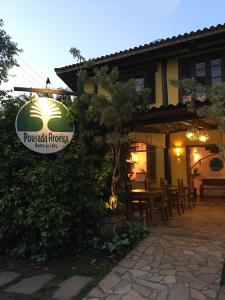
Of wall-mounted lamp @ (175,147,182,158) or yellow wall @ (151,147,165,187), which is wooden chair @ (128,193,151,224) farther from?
wall-mounted lamp @ (175,147,182,158)

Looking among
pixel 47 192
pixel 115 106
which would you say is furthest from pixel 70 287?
pixel 115 106

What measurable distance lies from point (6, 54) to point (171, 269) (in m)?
14.3

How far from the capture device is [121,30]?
1206 centimetres

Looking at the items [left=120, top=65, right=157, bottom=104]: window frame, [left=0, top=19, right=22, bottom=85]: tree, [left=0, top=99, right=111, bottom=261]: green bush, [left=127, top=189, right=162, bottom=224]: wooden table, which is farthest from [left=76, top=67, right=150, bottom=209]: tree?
[left=0, top=19, right=22, bottom=85]: tree

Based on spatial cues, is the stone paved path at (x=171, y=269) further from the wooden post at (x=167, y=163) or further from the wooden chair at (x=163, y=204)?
the wooden post at (x=167, y=163)

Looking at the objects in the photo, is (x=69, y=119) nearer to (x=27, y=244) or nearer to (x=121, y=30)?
(x=27, y=244)

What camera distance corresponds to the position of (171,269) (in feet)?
16.6

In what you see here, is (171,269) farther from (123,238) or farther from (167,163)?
(167,163)

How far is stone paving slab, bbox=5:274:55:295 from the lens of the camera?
15.4 ft

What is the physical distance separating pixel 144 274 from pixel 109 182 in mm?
2315

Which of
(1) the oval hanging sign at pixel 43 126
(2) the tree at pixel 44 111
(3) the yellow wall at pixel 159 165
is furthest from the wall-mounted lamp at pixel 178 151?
(2) the tree at pixel 44 111

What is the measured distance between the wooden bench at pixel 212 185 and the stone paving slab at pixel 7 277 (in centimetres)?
994

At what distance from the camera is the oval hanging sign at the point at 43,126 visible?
20.7ft

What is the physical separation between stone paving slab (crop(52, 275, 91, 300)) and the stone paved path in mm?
254
